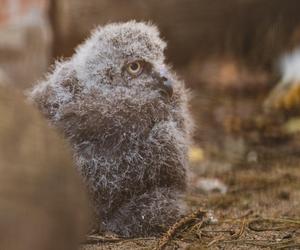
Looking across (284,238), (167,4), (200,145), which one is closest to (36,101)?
(284,238)

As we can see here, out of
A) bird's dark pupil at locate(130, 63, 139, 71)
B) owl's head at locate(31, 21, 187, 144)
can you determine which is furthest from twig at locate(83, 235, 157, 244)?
bird's dark pupil at locate(130, 63, 139, 71)

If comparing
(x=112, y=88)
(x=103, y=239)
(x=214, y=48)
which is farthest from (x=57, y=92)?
(x=214, y=48)

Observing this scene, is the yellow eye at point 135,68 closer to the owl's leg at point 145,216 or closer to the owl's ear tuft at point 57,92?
the owl's ear tuft at point 57,92

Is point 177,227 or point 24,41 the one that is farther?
point 24,41

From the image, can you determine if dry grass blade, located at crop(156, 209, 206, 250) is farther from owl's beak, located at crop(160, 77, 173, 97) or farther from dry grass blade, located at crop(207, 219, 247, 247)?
owl's beak, located at crop(160, 77, 173, 97)

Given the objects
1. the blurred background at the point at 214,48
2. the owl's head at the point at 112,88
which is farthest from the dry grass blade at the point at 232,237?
the blurred background at the point at 214,48

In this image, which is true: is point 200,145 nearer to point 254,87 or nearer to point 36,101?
point 254,87

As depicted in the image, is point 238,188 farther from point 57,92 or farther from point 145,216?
point 57,92
